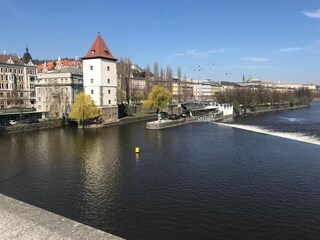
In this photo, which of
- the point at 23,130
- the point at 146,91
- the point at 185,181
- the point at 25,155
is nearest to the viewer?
the point at 185,181

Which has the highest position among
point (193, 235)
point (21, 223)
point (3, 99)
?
point (3, 99)

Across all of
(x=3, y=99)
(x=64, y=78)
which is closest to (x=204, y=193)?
(x=64, y=78)

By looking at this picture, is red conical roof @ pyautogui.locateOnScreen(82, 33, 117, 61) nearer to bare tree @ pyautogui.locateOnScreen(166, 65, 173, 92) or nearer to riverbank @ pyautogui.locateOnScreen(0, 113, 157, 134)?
riverbank @ pyautogui.locateOnScreen(0, 113, 157, 134)

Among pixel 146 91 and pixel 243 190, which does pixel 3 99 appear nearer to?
pixel 146 91

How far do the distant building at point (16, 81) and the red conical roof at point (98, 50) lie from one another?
25.7m

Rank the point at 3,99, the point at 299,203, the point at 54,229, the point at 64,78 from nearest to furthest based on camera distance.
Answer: the point at 54,229, the point at 299,203, the point at 64,78, the point at 3,99

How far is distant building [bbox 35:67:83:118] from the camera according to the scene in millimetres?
65688

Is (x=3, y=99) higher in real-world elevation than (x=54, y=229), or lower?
higher

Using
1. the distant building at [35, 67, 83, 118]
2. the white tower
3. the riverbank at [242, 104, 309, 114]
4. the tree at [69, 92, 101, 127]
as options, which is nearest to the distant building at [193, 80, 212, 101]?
the riverbank at [242, 104, 309, 114]

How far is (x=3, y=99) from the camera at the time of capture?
3029 inches

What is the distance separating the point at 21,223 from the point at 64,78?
185 feet

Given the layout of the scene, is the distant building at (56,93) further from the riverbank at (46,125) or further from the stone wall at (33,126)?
the riverbank at (46,125)

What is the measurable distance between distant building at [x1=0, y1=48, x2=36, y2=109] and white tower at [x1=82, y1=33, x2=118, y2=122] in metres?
24.3

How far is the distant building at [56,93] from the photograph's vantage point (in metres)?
65.7
